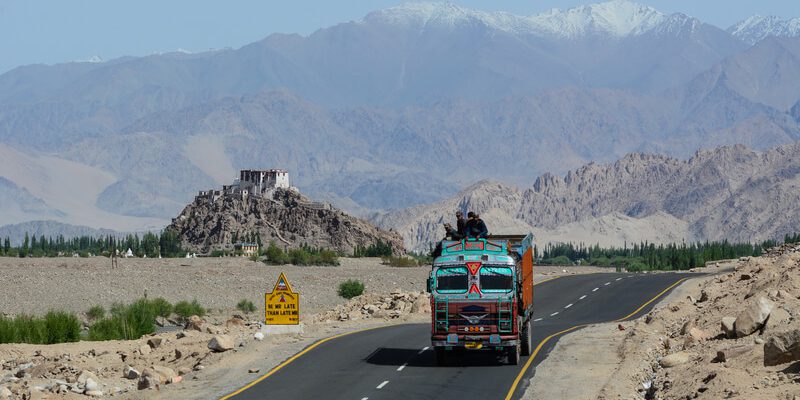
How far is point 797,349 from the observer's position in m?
33.2

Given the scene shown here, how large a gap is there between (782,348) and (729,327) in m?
Result: 8.98

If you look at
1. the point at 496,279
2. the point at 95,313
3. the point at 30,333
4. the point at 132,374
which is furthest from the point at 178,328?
the point at 496,279

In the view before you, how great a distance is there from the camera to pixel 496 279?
41250 millimetres

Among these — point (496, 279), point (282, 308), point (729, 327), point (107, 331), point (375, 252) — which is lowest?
point (107, 331)

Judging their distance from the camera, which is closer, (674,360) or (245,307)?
(674,360)

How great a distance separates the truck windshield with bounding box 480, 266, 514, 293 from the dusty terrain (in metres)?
7.74

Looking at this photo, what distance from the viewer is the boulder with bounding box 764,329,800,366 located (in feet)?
109

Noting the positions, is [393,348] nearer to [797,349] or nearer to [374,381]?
[374,381]

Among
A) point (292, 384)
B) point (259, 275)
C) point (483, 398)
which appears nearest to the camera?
point (483, 398)

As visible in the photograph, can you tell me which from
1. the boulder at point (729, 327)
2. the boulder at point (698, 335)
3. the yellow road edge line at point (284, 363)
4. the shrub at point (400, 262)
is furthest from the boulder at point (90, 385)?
the shrub at point (400, 262)

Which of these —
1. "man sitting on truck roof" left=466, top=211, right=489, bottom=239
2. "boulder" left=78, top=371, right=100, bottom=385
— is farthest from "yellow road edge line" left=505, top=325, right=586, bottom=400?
"boulder" left=78, top=371, right=100, bottom=385

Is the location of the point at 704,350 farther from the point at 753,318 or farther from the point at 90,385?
the point at 90,385

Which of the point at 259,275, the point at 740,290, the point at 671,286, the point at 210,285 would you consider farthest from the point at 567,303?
the point at 259,275

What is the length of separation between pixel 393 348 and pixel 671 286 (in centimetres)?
3769
